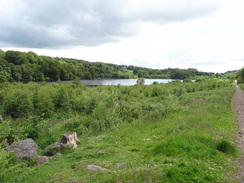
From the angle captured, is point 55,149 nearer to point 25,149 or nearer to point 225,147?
point 25,149

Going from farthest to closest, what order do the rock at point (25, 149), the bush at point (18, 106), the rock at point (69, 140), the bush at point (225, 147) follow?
the bush at point (18, 106)
the rock at point (69, 140)
the rock at point (25, 149)
the bush at point (225, 147)

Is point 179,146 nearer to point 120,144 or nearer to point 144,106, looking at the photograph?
point 120,144

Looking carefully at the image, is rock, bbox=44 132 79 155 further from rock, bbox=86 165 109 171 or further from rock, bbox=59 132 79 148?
rock, bbox=86 165 109 171

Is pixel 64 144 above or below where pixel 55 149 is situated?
above

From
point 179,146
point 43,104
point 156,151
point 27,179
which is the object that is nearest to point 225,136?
point 179,146

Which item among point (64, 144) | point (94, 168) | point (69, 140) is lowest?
point (64, 144)

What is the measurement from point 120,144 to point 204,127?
6763mm

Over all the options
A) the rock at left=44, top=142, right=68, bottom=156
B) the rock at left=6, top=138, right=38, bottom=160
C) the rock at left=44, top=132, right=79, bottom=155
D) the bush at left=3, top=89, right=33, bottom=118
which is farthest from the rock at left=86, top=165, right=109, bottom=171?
the bush at left=3, top=89, right=33, bottom=118

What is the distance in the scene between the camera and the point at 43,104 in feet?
92.4

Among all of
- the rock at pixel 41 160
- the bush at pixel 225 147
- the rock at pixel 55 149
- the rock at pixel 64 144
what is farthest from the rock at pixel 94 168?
the bush at pixel 225 147

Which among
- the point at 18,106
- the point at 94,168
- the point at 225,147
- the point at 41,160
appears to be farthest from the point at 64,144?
the point at 18,106

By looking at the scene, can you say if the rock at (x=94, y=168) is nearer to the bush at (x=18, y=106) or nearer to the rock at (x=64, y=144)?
the rock at (x=64, y=144)

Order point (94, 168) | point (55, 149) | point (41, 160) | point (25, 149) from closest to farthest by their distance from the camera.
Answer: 1. point (94, 168)
2. point (41, 160)
3. point (25, 149)
4. point (55, 149)

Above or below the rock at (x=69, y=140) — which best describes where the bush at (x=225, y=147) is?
above
